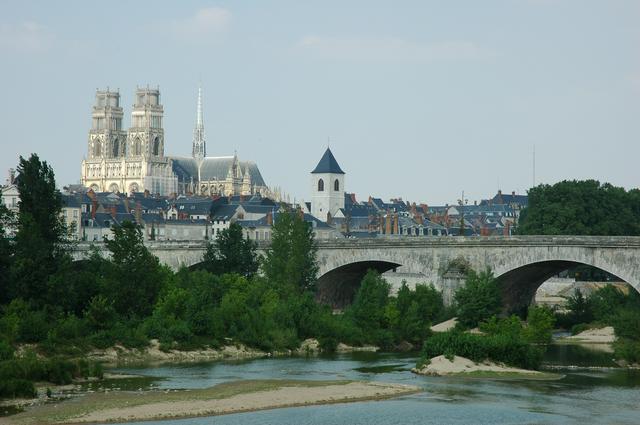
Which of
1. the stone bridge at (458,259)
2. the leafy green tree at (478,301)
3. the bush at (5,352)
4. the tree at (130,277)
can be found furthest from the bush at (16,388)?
the stone bridge at (458,259)

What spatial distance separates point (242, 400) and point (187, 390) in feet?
10.6

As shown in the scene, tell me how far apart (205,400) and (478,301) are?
100 feet

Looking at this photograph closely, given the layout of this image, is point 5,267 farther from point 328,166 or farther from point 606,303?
point 328,166

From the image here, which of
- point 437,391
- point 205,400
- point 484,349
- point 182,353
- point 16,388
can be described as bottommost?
point 205,400

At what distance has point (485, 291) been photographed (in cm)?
8119

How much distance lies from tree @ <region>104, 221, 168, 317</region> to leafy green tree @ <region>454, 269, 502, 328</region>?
16.5 m

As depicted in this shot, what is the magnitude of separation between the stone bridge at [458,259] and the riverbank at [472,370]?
62.8ft

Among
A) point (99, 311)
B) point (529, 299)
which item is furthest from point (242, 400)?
point (529, 299)

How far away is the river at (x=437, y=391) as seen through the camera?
4997 cm

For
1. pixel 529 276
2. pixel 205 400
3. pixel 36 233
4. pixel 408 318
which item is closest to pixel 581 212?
pixel 529 276

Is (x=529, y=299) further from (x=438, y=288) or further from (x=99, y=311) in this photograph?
(x=99, y=311)

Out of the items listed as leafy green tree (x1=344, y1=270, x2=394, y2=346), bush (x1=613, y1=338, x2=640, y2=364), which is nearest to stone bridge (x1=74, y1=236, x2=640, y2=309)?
leafy green tree (x1=344, y1=270, x2=394, y2=346)

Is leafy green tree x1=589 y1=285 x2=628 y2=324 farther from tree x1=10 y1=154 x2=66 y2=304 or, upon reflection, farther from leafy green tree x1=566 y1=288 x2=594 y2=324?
tree x1=10 y1=154 x2=66 y2=304

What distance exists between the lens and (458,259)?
89250 mm
